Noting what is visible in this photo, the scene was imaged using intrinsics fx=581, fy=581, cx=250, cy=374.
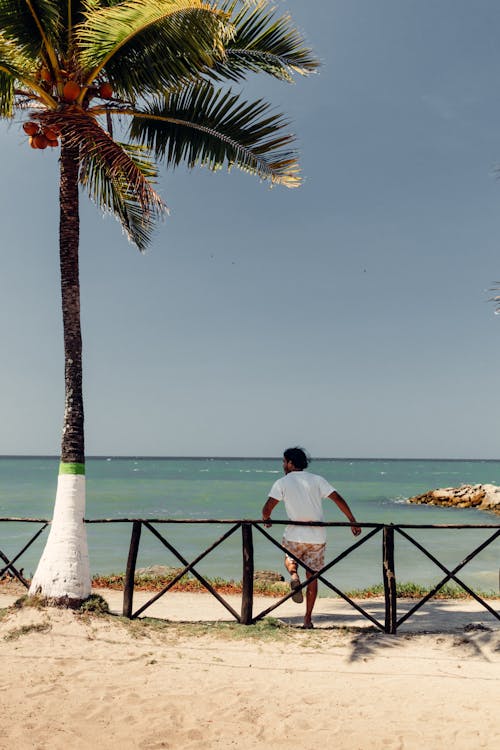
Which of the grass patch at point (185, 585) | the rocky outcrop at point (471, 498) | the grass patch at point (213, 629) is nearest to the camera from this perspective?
the grass patch at point (213, 629)

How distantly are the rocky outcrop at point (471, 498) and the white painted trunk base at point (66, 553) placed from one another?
37.1 meters

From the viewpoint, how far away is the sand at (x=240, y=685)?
478cm

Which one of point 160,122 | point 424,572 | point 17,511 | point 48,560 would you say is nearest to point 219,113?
point 160,122

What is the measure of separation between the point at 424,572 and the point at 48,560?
1304cm

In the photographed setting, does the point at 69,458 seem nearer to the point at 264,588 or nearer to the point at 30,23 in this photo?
the point at 30,23

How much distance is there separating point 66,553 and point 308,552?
3291 millimetres

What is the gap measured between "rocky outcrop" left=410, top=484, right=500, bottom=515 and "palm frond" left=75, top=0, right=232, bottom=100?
1493 inches

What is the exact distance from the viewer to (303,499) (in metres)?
7.39

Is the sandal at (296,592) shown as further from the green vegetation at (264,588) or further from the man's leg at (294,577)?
the green vegetation at (264,588)

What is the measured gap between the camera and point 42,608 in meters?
7.63

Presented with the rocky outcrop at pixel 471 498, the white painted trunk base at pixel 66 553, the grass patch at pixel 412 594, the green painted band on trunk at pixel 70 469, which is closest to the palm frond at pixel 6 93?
the green painted band on trunk at pixel 70 469

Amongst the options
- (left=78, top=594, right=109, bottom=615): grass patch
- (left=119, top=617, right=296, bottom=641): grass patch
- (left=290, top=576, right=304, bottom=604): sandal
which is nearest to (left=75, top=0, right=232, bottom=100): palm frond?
(left=290, top=576, right=304, bottom=604): sandal

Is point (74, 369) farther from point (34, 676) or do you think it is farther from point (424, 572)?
point (424, 572)

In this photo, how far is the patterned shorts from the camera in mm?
7473
